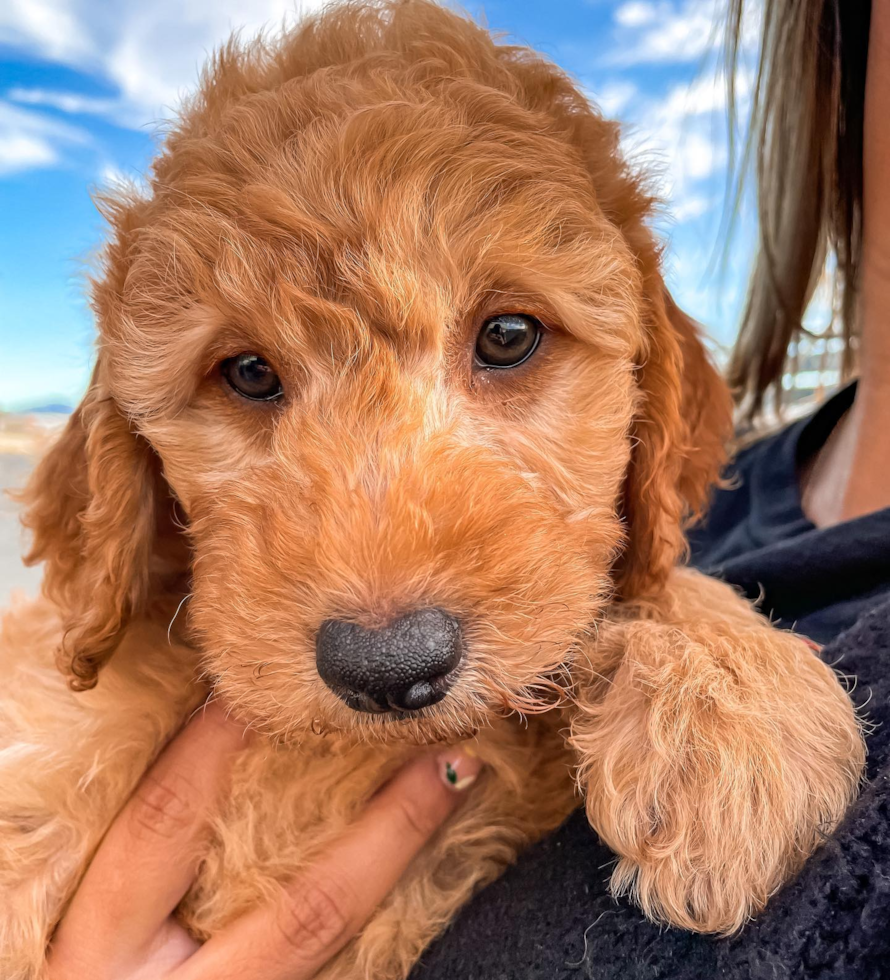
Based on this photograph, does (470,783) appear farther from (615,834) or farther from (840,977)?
(840,977)

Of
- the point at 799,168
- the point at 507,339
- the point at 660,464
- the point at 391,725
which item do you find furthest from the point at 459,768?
the point at 799,168

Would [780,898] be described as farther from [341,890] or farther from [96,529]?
[96,529]

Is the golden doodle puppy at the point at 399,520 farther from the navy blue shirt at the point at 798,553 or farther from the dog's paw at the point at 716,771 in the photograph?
the navy blue shirt at the point at 798,553

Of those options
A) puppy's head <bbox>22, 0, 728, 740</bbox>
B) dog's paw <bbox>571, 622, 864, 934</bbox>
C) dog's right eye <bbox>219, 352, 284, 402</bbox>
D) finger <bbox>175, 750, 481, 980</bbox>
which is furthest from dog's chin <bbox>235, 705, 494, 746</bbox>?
dog's right eye <bbox>219, 352, 284, 402</bbox>

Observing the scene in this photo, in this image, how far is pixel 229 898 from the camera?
1.52 m

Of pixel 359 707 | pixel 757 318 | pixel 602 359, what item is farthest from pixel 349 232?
pixel 757 318

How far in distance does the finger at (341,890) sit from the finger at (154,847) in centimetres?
14

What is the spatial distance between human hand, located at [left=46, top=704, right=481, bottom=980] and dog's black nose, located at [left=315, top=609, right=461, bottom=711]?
1.84 feet

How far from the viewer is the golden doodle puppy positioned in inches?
45.3

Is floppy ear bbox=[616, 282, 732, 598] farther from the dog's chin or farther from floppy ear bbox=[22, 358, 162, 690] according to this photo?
floppy ear bbox=[22, 358, 162, 690]

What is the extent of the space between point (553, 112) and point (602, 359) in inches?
21.5

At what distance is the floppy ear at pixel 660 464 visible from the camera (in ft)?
5.05

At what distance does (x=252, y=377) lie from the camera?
1.47m

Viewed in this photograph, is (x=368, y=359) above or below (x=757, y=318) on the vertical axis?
below
